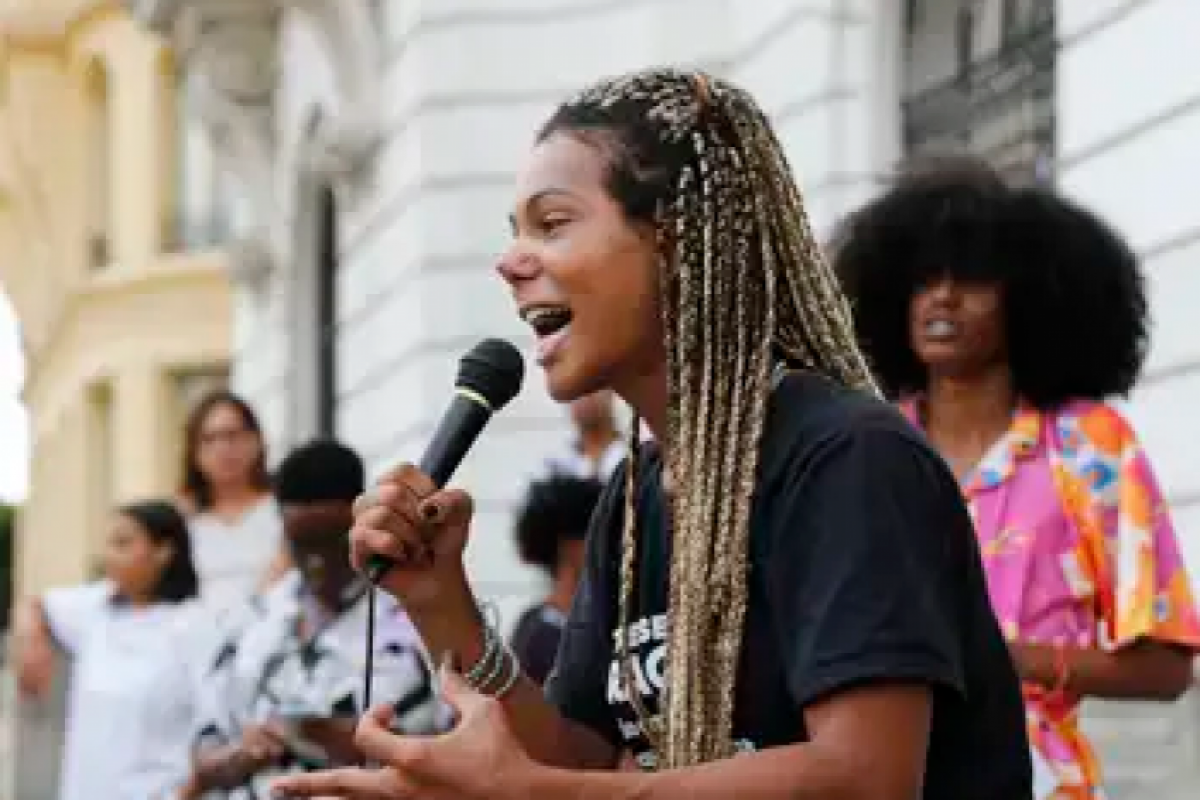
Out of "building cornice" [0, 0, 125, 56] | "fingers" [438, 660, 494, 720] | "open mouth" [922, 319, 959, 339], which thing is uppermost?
"building cornice" [0, 0, 125, 56]

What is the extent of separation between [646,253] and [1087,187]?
544 cm

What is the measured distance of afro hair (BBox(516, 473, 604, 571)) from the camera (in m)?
7.18

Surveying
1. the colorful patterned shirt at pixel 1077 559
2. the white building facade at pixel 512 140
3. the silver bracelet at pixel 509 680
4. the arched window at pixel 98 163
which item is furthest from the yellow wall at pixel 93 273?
the silver bracelet at pixel 509 680

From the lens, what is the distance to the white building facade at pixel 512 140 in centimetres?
762

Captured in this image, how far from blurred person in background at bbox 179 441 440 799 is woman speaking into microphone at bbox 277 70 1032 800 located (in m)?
3.52

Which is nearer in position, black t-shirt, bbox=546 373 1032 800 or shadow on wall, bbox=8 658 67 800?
black t-shirt, bbox=546 373 1032 800

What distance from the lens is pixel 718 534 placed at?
2.83 metres

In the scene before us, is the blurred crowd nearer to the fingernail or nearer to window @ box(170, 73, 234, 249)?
the fingernail

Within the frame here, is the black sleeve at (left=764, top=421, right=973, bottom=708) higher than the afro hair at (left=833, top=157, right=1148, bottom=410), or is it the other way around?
the afro hair at (left=833, top=157, right=1148, bottom=410)

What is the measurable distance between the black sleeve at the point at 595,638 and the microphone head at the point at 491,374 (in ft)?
0.49

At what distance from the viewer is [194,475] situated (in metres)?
8.88

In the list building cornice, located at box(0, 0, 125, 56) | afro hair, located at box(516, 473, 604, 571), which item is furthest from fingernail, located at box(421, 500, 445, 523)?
building cornice, located at box(0, 0, 125, 56)

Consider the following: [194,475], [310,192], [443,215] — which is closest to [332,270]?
[310,192]

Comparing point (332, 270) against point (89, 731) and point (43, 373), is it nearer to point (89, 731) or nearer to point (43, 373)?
point (89, 731)
